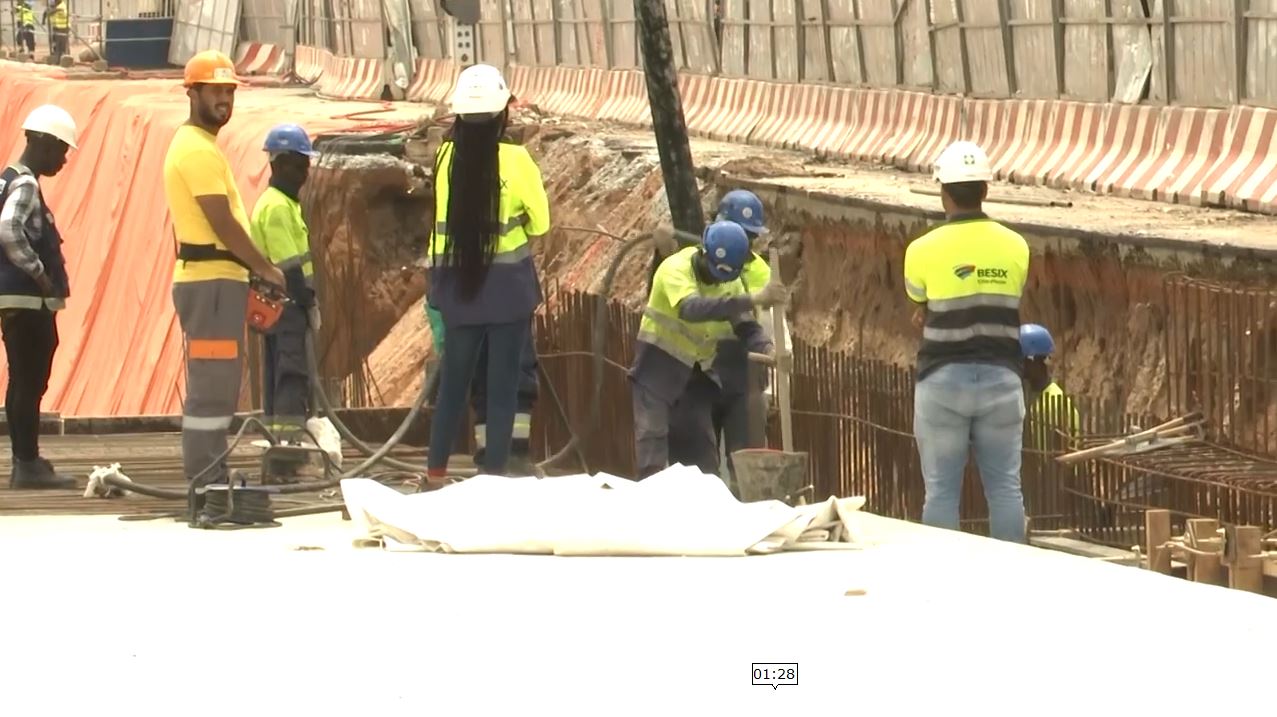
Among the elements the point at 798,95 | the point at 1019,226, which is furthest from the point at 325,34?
the point at 1019,226

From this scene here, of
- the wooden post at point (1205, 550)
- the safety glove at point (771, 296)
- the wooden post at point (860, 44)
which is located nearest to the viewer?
the wooden post at point (1205, 550)

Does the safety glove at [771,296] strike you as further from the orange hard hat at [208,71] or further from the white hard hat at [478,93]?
the orange hard hat at [208,71]

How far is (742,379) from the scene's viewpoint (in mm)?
12602

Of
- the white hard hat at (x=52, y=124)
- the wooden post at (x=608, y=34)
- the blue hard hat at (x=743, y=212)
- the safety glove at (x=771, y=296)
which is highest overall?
the wooden post at (x=608, y=34)

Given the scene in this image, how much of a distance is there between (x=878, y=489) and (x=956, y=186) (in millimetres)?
2726

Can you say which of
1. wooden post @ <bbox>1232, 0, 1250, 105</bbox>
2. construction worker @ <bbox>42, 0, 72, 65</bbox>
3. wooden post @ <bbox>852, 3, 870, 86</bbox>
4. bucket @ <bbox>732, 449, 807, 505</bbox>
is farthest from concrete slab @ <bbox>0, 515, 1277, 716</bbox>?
construction worker @ <bbox>42, 0, 72, 65</bbox>

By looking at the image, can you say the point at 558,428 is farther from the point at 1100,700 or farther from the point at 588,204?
the point at 588,204

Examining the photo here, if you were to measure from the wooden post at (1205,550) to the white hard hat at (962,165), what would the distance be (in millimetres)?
1668

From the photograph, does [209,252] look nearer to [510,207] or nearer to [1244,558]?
[510,207]

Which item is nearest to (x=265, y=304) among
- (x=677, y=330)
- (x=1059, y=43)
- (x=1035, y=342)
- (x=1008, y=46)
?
(x=677, y=330)

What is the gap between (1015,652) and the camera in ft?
24.6

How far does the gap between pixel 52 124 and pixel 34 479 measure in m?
1.67

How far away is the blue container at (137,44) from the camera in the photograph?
47750mm
